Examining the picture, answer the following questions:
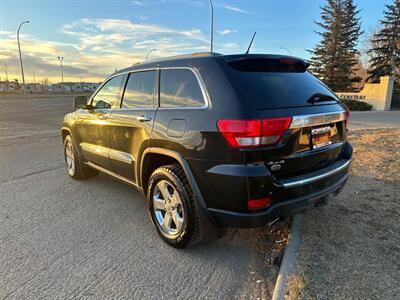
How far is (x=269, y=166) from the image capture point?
8.43 feet

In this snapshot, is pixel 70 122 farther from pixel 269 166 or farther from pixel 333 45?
pixel 333 45

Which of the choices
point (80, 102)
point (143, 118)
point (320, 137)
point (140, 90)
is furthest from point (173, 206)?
point (80, 102)

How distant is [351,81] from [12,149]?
3460cm

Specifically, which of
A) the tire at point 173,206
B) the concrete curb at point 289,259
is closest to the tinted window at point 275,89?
the tire at point 173,206

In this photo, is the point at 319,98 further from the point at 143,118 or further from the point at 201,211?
the point at 143,118

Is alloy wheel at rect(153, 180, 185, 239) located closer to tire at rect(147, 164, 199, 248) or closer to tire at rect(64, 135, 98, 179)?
tire at rect(147, 164, 199, 248)

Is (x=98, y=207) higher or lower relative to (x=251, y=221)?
lower

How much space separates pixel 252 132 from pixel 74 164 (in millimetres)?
3837

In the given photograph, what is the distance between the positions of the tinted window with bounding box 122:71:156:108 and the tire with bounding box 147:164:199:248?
33.1 inches

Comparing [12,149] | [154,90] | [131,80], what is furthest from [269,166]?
[12,149]

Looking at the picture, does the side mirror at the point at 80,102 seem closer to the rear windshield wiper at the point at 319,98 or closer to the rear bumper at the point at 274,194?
the rear bumper at the point at 274,194

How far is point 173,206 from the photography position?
322 cm

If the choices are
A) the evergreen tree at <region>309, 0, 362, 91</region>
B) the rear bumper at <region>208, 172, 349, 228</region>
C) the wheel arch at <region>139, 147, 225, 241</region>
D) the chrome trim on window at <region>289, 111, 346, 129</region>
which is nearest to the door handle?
the wheel arch at <region>139, 147, 225, 241</region>

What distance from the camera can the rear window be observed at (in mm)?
2662
